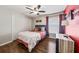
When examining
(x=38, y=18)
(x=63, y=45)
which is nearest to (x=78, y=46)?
(x=63, y=45)

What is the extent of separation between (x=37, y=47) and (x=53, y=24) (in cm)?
42

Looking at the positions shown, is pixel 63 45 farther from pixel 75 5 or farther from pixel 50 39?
pixel 75 5

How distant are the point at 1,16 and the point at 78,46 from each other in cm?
113

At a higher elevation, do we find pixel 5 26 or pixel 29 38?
pixel 5 26

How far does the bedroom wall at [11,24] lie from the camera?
117 cm

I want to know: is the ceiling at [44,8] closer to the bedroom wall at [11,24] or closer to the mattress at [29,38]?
the bedroom wall at [11,24]

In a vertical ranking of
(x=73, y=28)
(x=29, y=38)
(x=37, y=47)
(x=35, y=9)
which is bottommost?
(x=37, y=47)

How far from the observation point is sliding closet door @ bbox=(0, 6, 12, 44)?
116 cm

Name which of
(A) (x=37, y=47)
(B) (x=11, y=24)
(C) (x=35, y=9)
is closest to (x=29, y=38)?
(A) (x=37, y=47)

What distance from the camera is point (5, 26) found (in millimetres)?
1194

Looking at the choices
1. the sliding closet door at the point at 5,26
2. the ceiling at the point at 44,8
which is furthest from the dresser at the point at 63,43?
the sliding closet door at the point at 5,26

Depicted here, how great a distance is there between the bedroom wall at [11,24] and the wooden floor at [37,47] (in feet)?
0.34

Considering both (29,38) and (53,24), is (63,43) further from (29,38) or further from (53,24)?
(29,38)

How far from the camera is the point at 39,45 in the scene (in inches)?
49.6
